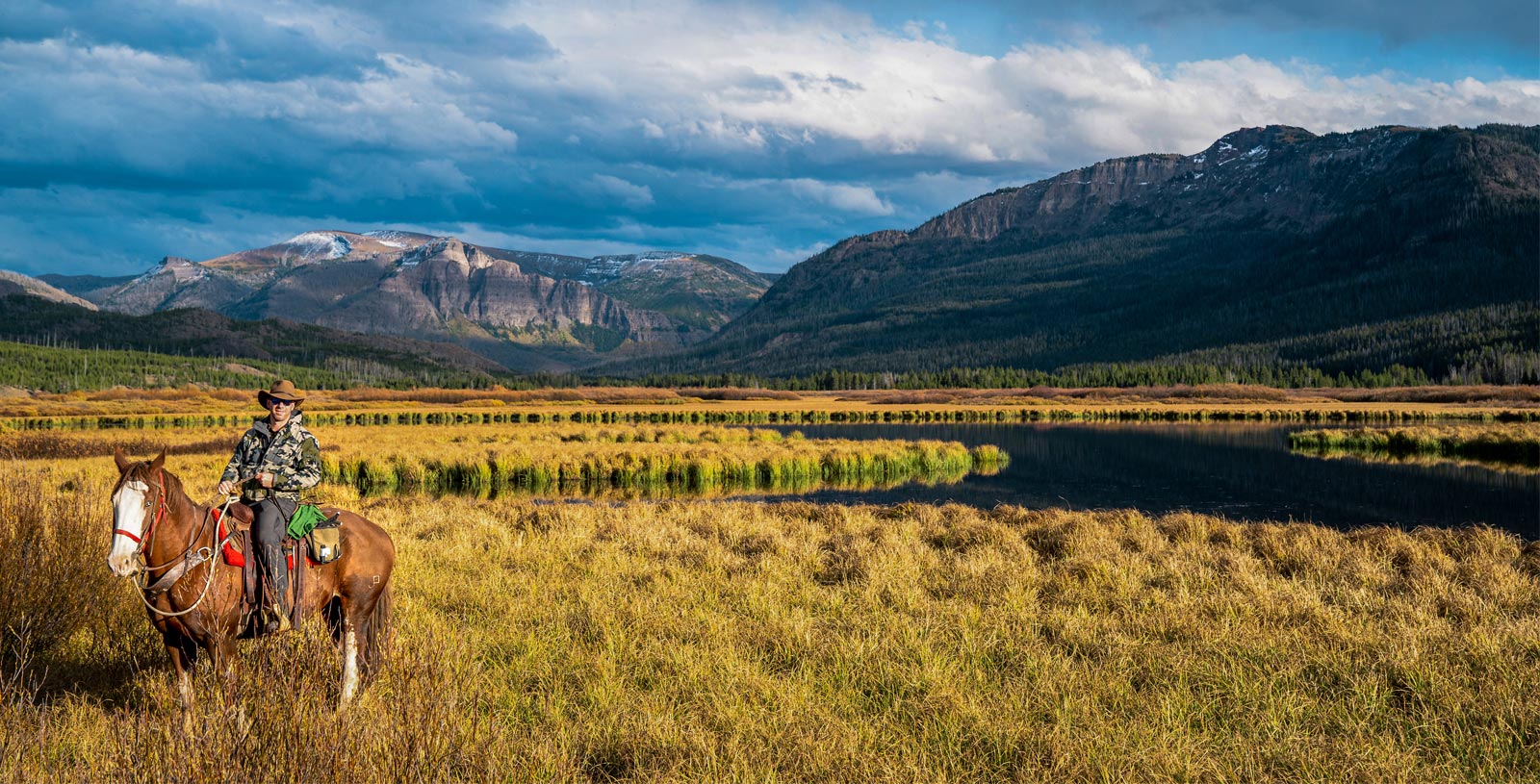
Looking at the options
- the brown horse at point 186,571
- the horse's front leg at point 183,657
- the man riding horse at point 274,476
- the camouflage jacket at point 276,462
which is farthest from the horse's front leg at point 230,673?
the camouflage jacket at point 276,462

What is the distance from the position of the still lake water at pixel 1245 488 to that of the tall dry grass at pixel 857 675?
497 inches

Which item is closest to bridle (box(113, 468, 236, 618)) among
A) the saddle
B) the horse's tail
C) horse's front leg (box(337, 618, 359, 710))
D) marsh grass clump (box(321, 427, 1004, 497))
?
the saddle

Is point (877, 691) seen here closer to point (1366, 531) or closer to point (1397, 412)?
point (1366, 531)

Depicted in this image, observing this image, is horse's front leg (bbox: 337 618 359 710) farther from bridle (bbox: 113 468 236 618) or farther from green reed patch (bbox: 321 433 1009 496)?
green reed patch (bbox: 321 433 1009 496)

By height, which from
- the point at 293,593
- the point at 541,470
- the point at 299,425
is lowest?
the point at 541,470

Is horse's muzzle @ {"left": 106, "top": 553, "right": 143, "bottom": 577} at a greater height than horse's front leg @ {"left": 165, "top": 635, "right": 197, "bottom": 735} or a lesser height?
greater

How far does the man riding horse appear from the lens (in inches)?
262

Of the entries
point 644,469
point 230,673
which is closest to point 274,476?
point 230,673

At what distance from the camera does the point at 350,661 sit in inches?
280

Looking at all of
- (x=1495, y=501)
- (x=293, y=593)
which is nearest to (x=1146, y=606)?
(x=293, y=593)

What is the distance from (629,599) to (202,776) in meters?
6.42

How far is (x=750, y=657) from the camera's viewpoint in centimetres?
809

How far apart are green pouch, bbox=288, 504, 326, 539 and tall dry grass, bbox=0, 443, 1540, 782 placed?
84cm

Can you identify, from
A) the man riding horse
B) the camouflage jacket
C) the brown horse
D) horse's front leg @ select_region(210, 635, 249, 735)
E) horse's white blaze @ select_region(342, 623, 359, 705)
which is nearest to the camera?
horse's front leg @ select_region(210, 635, 249, 735)
